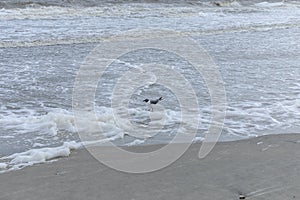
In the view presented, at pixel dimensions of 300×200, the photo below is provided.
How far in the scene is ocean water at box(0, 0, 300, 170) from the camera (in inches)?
200

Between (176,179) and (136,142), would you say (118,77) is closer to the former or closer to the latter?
(136,142)

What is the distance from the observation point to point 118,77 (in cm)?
805

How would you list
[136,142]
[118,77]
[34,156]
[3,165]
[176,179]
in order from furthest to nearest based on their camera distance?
[118,77] → [136,142] → [34,156] → [3,165] → [176,179]

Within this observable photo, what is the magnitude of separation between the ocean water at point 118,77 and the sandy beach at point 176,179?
405mm

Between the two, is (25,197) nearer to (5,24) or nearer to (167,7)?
(5,24)

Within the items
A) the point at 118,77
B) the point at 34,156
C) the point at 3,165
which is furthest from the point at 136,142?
the point at 118,77

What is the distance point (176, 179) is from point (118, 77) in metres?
4.47

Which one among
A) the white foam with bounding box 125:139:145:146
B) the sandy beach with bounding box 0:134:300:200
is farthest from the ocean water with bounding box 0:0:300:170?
the sandy beach with bounding box 0:134:300:200

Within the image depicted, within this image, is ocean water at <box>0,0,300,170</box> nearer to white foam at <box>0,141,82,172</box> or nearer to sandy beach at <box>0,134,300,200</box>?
white foam at <box>0,141,82,172</box>

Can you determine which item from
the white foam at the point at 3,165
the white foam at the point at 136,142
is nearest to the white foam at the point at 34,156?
the white foam at the point at 3,165

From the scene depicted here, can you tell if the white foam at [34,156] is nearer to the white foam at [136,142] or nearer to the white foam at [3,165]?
the white foam at [3,165]

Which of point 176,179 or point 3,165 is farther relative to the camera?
point 3,165

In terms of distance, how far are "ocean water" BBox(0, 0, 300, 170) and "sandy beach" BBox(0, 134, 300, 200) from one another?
40 cm

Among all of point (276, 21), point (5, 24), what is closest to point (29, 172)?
point (5, 24)
